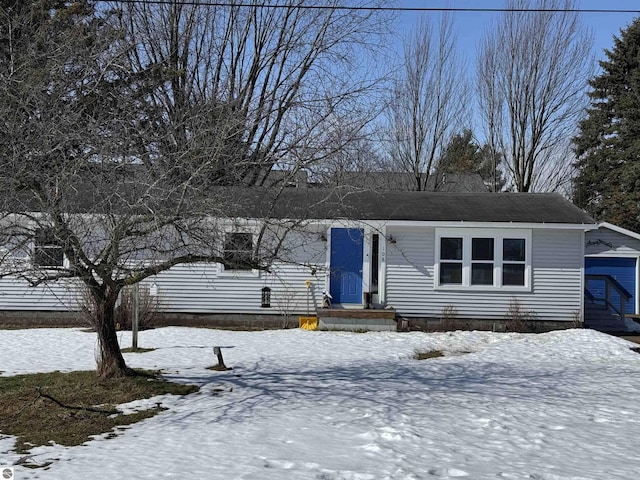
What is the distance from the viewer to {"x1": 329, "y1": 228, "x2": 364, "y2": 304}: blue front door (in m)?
16.3

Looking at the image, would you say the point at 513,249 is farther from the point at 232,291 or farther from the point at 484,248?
the point at 232,291

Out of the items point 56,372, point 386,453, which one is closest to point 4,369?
point 56,372

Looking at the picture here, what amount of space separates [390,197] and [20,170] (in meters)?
12.1

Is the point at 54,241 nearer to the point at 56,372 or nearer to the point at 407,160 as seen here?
the point at 56,372

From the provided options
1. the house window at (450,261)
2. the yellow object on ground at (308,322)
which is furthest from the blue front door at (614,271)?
the yellow object on ground at (308,322)

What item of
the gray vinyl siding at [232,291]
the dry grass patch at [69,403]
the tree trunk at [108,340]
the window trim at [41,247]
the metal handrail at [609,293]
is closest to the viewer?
the dry grass patch at [69,403]

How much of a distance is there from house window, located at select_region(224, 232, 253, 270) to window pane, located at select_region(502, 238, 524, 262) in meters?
9.45

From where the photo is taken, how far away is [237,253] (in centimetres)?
799

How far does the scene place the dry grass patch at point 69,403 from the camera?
21.7 ft

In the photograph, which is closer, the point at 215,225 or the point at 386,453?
the point at 386,453

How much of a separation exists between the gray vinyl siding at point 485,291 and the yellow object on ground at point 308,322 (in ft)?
Result: 6.33

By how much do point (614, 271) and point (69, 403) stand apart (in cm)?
1660

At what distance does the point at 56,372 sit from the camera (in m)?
9.68

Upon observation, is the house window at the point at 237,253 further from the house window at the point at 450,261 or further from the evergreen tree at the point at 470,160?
the evergreen tree at the point at 470,160
